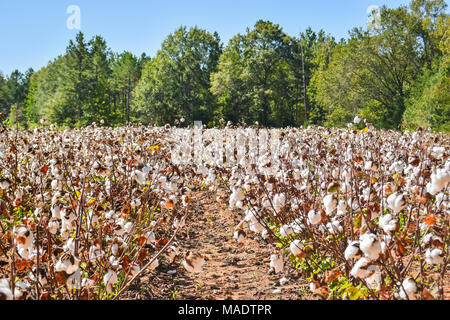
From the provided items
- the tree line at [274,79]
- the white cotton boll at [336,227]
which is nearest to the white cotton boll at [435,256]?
the white cotton boll at [336,227]

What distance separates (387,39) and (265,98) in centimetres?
1496

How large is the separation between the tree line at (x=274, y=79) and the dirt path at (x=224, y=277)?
2399 centimetres

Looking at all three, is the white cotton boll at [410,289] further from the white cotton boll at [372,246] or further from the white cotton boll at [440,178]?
the white cotton boll at [440,178]

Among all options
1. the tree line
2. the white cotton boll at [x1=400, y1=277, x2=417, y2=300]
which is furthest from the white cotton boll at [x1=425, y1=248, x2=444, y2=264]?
the tree line

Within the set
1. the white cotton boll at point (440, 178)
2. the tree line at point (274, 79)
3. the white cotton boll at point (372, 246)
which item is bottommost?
the white cotton boll at point (372, 246)

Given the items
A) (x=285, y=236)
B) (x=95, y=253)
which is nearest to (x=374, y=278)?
(x=285, y=236)

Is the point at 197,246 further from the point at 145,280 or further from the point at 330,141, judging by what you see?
the point at 330,141

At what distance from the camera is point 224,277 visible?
410 cm

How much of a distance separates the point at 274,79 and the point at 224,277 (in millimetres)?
39924

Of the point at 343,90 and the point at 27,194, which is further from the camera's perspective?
the point at 343,90

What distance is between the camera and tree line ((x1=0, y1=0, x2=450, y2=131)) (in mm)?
32344

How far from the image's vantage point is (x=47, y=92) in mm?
55562

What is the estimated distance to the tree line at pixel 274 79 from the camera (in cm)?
3234
